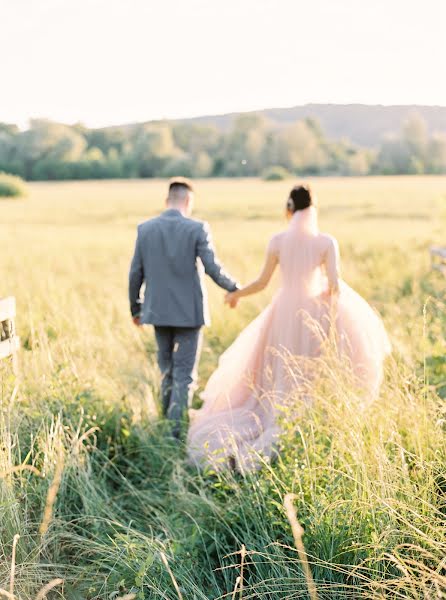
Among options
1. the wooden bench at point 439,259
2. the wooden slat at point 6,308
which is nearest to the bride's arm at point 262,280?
the wooden slat at point 6,308

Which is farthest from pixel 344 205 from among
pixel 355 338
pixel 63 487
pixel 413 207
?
pixel 63 487

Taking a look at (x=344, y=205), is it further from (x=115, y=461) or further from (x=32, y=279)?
(x=115, y=461)

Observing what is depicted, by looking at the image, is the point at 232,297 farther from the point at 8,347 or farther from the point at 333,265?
the point at 8,347

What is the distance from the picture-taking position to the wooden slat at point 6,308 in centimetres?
496

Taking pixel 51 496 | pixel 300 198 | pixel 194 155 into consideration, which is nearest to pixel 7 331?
pixel 300 198

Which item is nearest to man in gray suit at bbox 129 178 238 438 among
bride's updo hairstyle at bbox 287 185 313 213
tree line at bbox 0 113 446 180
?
bride's updo hairstyle at bbox 287 185 313 213

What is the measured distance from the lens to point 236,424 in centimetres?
548

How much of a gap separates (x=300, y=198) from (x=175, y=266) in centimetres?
100

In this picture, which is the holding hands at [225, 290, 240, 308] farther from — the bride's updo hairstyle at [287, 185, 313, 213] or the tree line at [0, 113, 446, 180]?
the tree line at [0, 113, 446, 180]

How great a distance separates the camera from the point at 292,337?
18.7 feet

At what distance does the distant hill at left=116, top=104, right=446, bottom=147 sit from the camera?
334 feet

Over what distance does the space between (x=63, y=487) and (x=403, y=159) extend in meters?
60.7

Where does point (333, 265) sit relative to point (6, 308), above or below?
above

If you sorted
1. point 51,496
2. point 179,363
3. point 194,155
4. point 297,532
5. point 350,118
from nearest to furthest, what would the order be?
point 297,532, point 51,496, point 179,363, point 194,155, point 350,118
